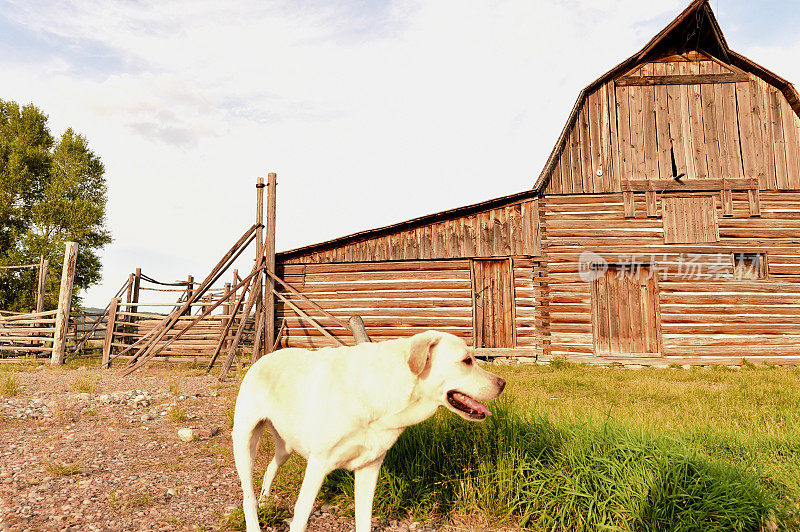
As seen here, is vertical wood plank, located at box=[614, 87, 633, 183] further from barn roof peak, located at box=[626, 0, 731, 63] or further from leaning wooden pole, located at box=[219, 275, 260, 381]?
leaning wooden pole, located at box=[219, 275, 260, 381]

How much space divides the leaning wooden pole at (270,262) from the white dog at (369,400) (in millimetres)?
10243

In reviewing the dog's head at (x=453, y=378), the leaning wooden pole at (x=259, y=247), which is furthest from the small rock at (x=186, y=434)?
the leaning wooden pole at (x=259, y=247)

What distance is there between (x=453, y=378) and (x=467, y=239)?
449 inches

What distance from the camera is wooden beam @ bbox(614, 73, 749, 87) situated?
45.5ft

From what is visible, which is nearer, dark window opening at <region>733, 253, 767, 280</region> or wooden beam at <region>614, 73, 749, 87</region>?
dark window opening at <region>733, 253, 767, 280</region>

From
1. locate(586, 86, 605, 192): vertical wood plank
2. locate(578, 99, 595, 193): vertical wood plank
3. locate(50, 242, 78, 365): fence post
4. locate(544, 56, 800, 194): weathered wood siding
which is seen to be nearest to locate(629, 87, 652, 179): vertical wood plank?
locate(544, 56, 800, 194): weathered wood siding

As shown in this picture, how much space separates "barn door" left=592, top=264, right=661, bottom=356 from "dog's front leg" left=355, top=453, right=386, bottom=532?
11882mm

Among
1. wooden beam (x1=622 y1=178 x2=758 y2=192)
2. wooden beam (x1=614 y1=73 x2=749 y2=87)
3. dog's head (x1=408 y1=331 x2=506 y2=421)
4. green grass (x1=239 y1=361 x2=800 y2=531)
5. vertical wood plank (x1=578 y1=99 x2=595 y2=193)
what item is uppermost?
wooden beam (x1=614 y1=73 x2=749 y2=87)

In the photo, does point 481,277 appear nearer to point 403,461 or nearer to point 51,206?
point 403,461

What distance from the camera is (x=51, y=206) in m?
25.4

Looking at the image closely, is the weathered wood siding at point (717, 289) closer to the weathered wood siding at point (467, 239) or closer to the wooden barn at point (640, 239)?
the wooden barn at point (640, 239)

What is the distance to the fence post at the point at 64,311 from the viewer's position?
46.0 ft

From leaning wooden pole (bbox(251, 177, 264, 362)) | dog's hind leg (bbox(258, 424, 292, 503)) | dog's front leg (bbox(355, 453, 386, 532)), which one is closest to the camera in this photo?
dog's front leg (bbox(355, 453, 386, 532))

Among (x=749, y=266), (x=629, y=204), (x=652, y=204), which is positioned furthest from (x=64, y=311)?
(x=749, y=266)
